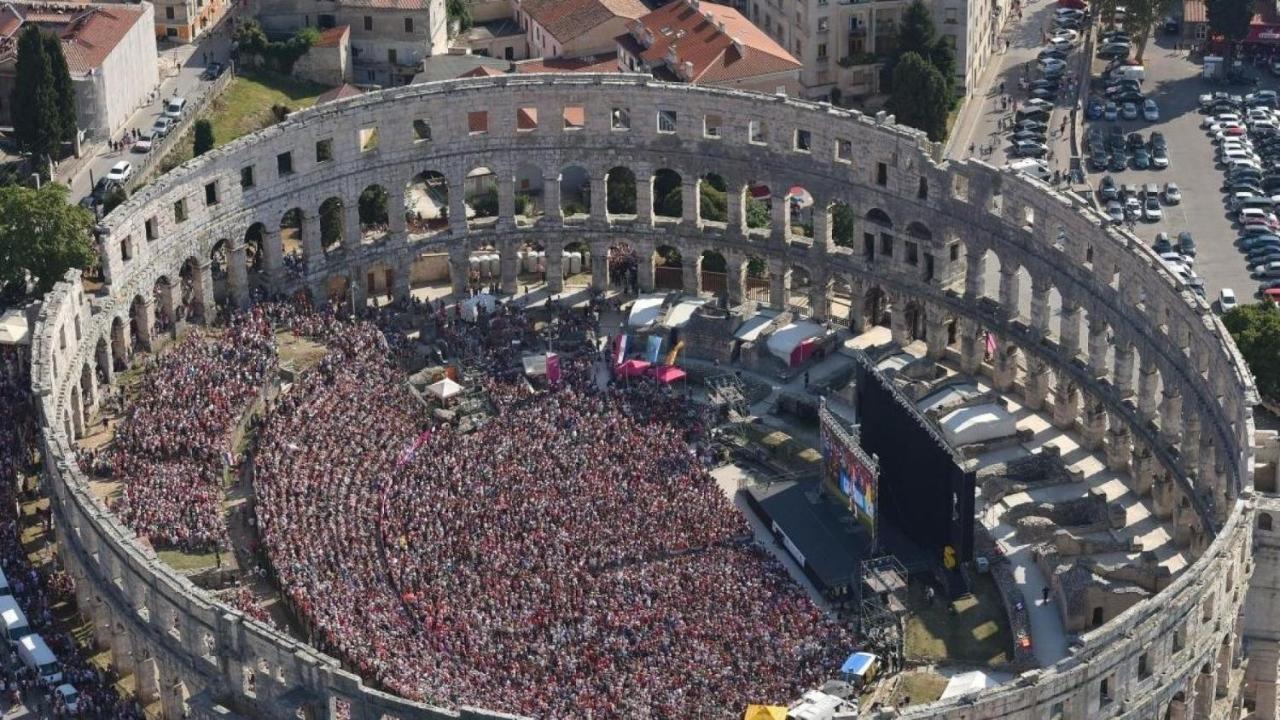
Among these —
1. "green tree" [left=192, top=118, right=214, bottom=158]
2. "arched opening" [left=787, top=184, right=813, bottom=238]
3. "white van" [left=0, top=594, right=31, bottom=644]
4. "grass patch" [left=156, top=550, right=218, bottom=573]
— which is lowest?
"white van" [left=0, top=594, right=31, bottom=644]

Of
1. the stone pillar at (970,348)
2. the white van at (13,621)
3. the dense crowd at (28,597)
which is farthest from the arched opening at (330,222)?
the white van at (13,621)

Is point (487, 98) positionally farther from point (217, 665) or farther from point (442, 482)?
point (217, 665)

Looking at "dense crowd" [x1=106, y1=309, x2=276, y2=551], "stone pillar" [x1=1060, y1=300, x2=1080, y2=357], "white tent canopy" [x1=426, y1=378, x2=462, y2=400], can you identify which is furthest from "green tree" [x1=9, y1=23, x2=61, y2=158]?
"stone pillar" [x1=1060, y1=300, x2=1080, y2=357]

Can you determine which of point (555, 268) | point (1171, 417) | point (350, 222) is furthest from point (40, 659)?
point (1171, 417)

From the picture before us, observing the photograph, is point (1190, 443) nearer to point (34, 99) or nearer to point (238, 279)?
point (238, 279)

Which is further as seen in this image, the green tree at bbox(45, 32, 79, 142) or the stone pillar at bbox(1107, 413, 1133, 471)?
the green tree at bbox(45, 32, 79, 142)

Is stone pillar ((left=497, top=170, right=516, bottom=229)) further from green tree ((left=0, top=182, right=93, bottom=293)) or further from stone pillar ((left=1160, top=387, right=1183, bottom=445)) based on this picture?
stone pillar ((left=1160, top=387, right=1183, bottom=445))
